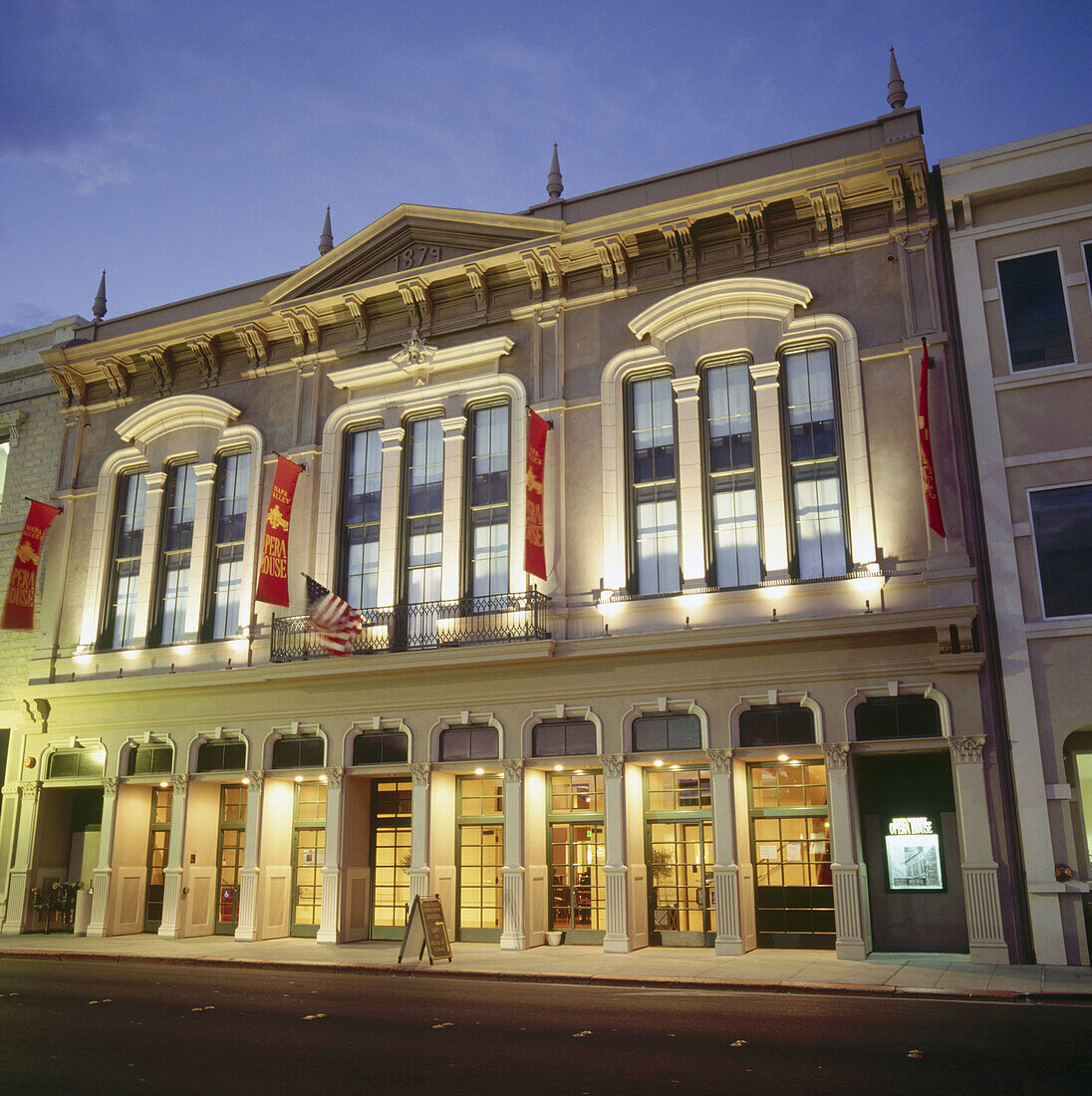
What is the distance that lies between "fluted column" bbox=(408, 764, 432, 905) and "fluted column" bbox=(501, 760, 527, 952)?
1.53m

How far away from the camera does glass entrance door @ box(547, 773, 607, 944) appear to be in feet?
63.9

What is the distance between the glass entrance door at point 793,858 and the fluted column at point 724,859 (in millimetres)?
976

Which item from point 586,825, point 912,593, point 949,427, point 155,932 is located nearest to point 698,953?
point 586,825

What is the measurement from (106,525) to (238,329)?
234 inches

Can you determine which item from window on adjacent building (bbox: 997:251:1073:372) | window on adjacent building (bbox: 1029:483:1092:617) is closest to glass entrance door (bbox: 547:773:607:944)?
window on adjacent building (bbox: 1029:483:1092:617)

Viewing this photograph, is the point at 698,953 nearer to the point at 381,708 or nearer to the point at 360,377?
the point at 381,708

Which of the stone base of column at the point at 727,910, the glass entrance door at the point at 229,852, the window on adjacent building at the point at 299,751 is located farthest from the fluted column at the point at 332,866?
the stone base of column at the point at 727,910

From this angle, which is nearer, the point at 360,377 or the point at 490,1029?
→ the point at 490,1029

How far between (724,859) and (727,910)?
81cm

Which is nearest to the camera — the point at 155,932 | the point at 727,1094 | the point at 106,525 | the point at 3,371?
the point at 727,1094

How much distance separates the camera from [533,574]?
65.3ft

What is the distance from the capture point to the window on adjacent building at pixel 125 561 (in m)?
25.0

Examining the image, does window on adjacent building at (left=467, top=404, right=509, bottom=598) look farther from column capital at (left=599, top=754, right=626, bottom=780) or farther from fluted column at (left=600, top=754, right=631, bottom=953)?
fluted column at (left=600, top=754, right=631, bottom=953)

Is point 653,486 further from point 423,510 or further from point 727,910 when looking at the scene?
point 727,910
